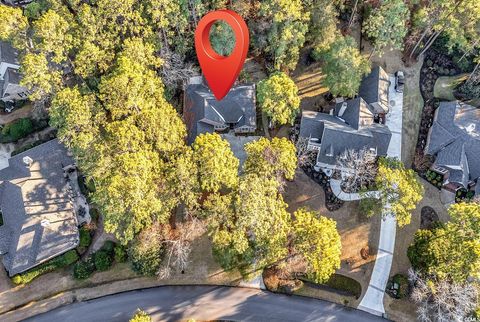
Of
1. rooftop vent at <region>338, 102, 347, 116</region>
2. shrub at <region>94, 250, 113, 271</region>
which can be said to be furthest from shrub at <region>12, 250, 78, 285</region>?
rooftop vent at <region>338, 102, 347, 116</region>

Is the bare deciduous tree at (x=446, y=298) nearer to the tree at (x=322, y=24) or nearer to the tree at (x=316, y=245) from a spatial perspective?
the tree at (x=316, y=245)

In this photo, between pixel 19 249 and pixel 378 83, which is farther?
pixel 378 83

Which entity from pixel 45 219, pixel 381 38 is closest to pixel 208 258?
pixel 45 219

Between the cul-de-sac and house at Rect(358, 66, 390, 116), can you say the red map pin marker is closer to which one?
the cul-de-sac

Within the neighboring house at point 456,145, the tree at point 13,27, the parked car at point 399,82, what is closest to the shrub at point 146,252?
the tree at point 13,27

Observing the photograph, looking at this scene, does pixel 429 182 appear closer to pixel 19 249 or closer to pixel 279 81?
pixel 279 81

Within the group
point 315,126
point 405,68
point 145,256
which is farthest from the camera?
point 405,68
